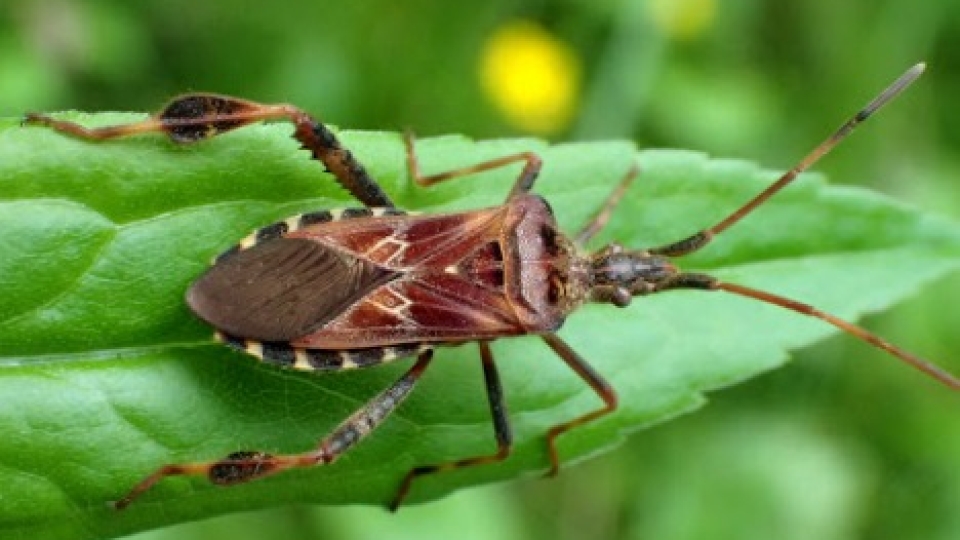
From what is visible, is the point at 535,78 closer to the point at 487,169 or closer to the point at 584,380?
the point at 487,169

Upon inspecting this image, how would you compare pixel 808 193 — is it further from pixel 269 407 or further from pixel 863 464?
pixel 863 464


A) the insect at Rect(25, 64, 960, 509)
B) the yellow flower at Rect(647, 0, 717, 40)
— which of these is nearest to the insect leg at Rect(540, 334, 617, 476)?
the insect at Rect(25, 64, 960, 509)

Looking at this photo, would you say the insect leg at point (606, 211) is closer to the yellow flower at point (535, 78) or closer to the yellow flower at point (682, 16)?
the yellow flower at point (535, 78)

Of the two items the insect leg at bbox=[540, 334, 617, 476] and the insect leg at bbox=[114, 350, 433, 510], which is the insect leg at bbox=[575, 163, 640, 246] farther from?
the insect leg at bbox=[114, 350, 433, 510]

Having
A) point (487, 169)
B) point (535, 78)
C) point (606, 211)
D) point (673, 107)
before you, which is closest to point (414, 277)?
point (487, 169)

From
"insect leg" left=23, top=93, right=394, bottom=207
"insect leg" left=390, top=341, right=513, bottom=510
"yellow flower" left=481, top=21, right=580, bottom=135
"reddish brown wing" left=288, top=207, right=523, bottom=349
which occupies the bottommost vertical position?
"insect leg" left=390, top=341, right=513, bottom=510

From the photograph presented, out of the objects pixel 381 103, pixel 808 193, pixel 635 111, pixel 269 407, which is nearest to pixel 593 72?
pixel 635 111

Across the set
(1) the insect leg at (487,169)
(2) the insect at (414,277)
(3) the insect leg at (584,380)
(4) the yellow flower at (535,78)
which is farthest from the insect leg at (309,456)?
(4) the yellow flower at (535,78)
